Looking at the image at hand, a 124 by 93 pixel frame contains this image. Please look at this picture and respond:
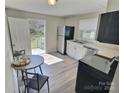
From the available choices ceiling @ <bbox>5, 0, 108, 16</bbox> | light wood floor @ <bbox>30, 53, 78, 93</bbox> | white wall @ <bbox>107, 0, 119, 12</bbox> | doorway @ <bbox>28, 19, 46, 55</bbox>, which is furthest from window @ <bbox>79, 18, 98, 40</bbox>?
white wall @ <bbox>107, 0, 119, 12</bbox>

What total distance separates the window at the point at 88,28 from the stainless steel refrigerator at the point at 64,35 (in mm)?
659

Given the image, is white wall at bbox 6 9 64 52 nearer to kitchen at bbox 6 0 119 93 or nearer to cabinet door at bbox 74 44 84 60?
kitchen at bbox 6 0 119 93

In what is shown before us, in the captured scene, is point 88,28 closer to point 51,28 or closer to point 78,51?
point 78,51

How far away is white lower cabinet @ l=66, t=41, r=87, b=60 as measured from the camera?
166 inches

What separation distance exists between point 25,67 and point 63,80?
138cm

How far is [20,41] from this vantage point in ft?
12.9

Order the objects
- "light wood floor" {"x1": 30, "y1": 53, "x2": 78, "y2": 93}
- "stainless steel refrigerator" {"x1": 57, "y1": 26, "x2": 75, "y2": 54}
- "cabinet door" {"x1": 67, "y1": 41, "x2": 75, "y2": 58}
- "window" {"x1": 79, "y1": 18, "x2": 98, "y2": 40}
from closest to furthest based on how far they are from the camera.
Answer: "light wood floor" {"x1": 30, "y1": 53, "x2": 78, "y2": 93} → "window" {"x1": 79, "y1": 18, "x2": 98, "y2": 40} → "cabinet door" {"x1": 67, "y1": 41, "x2": 75, "y2": 58} → "stainless steel refrigerator" {"x1": 57, "y1": 26, "x2": 75, "y2": 54}

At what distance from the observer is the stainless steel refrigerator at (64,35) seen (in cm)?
525

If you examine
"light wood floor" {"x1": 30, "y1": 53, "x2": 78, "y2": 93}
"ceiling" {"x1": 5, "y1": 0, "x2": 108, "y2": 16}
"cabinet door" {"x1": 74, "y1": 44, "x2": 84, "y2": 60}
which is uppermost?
"ceiling" {"x1": 5, "y1": 0, "x2": 108, "y2": 16}

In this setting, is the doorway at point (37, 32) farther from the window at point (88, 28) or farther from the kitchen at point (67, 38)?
the window at point (88, 28)

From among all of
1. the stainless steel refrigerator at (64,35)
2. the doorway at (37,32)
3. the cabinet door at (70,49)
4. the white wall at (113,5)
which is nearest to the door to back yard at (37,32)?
the doorway at (37,32)

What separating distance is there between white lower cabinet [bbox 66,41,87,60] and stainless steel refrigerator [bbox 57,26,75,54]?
0.31 metres

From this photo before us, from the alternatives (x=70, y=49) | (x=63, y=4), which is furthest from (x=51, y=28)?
(x=63, y=4)
